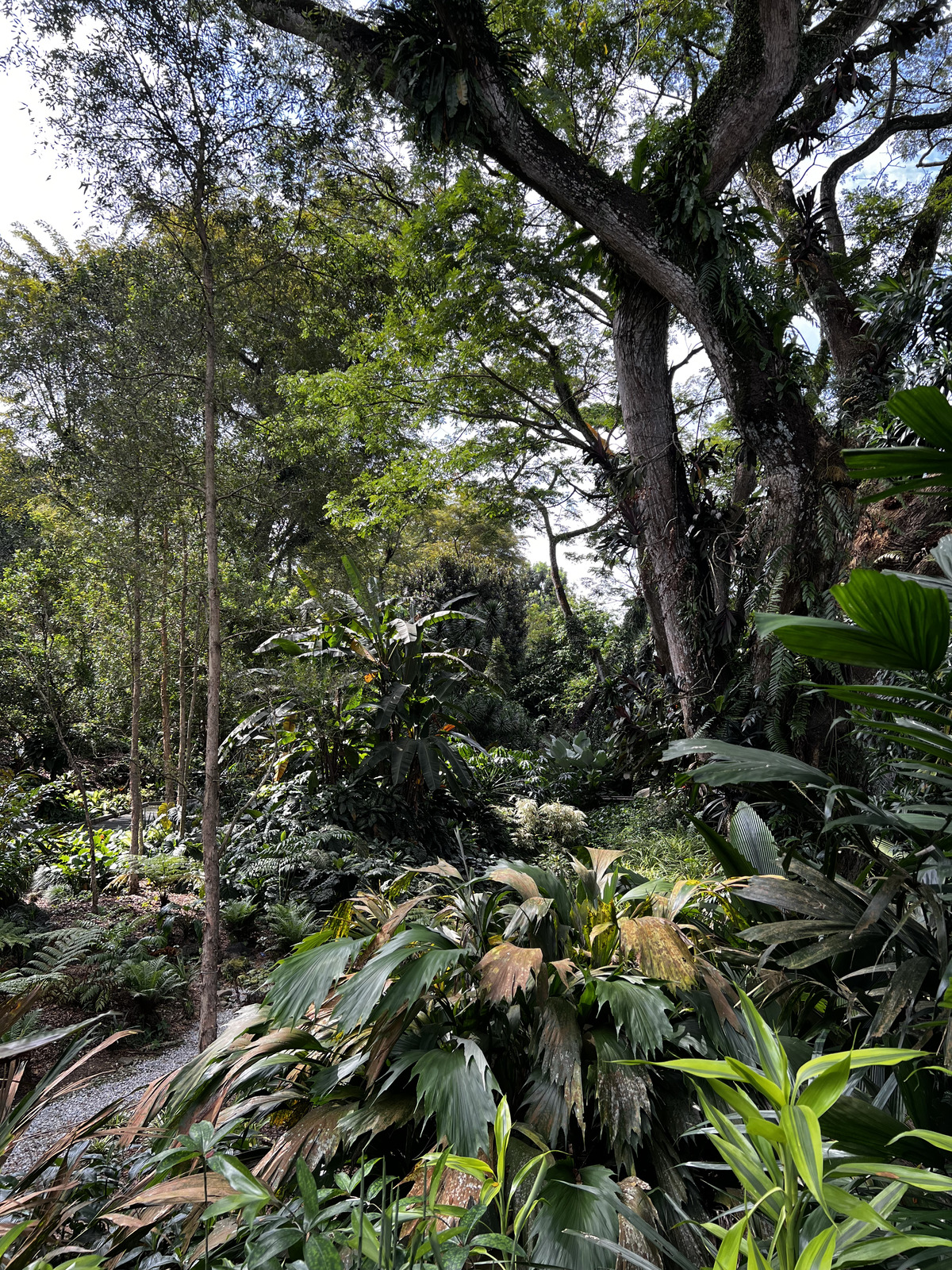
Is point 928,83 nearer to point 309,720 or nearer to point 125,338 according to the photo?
point 125,338

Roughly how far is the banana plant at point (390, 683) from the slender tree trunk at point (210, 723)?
6.91ft

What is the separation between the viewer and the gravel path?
2.33m

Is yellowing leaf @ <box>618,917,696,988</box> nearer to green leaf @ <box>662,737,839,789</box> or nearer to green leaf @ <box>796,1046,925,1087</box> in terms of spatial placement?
green leaf @ <box>662,737,839,789</box>

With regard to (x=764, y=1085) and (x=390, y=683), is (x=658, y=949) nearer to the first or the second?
(x=764, y=1085)

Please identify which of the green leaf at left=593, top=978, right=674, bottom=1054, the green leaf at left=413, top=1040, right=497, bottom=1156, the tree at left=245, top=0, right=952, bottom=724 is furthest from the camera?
the tree at left=245, top=0, right=952, bottom=724

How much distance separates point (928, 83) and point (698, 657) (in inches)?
322

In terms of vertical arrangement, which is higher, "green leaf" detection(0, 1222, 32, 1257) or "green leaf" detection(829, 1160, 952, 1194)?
"green leaf" detection(829, 1160, 952, 1194)

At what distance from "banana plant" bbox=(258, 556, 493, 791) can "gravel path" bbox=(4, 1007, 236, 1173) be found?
224 cm

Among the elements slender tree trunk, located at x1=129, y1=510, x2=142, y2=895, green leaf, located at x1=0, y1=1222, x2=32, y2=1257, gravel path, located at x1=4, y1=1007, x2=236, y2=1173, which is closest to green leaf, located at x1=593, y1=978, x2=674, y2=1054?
green leaf, located at x1=0, y1=1222, x2=32, y2=1257

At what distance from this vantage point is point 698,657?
5.14 metres

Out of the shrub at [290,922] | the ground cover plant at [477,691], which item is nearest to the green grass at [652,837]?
the ground cover plant at [477,691]

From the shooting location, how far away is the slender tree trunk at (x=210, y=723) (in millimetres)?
2602

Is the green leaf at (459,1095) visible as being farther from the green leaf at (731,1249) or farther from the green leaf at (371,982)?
the green leaf at (731,1249)

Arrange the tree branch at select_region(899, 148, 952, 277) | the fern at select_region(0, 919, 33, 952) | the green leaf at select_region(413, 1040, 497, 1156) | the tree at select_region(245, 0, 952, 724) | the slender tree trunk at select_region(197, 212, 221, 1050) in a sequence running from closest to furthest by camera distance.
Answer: the green leaf at select_region(413, 1040, 497, 1156)
the slender tree trunk at select_region(197, 212, 221, 1050)
the fern at select_region(0, 919, 33, 952)
the tree at select_region(245, 0, 952, 724)
the tree branch at select_region(899, 148, 952, 277)
